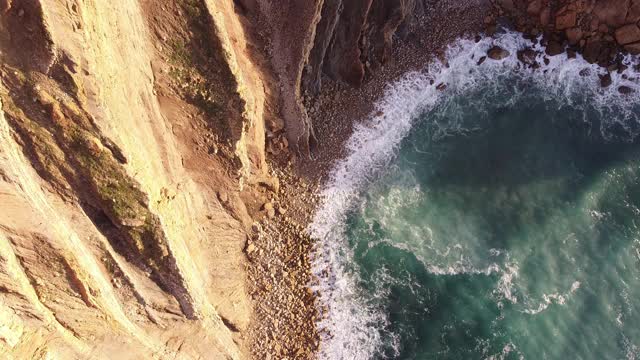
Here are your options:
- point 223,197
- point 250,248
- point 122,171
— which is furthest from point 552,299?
point 122,171

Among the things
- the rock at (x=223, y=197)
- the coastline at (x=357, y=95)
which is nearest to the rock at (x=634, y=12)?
the coastline at (x=357, y=95)

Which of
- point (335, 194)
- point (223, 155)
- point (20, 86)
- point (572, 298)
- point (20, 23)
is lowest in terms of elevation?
point (572, 298)

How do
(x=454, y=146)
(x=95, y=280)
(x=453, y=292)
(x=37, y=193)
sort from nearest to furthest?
(x=37, y=193)
(x=95, y=280)
(x=453, y=292)
(x=454, y=146)

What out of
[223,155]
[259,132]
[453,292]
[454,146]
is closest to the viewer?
[223,155]

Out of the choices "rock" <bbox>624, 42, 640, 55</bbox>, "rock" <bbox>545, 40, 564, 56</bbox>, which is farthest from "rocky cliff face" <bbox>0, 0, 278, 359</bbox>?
"rock" <bbox>624, 42, 640, 55</bbox>

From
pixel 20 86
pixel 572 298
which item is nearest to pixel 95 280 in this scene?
pixel 20 86

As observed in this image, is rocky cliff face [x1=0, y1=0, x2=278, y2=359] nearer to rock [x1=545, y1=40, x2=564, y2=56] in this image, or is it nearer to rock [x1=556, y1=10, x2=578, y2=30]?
rock [x1=545, y1=40, x2=564, y2=56]

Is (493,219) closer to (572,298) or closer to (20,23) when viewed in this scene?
(572,298)

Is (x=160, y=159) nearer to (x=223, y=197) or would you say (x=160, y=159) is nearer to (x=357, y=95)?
(x=223, y=197)
